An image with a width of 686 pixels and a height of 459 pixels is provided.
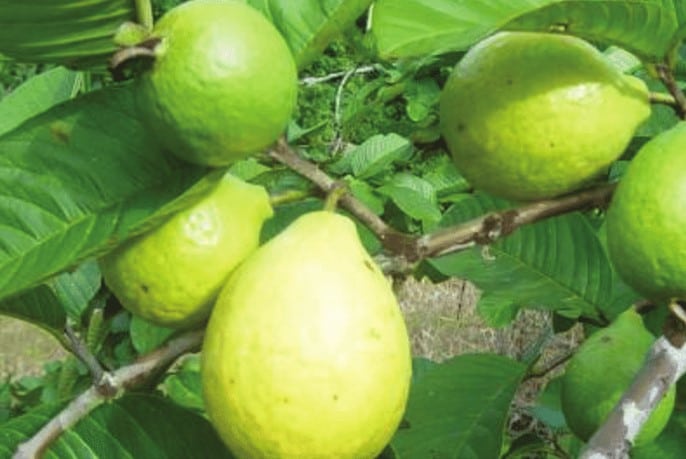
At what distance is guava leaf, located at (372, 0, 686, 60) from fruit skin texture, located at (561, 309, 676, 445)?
14.0 inches

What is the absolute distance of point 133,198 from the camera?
2.98 ft

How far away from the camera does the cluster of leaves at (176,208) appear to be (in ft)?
2.77

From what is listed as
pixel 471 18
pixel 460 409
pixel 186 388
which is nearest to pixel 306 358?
pixel 471 18

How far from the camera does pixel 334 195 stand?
2.94ft

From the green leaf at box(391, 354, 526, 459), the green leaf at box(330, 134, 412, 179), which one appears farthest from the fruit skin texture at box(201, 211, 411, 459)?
the green leaf at box(330, 134, 412, 179)

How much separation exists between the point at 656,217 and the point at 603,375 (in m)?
0.26

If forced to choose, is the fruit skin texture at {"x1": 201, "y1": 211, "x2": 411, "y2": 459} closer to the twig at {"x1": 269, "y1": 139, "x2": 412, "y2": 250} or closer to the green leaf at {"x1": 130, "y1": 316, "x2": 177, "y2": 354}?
the twig at {"x1": 269, "y1": 139, "x2": 412, "y2": 250}

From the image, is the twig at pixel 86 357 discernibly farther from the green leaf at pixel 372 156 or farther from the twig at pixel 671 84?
the green leaf at pixel 372 156

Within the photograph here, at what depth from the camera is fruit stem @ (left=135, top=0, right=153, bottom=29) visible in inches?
33.7

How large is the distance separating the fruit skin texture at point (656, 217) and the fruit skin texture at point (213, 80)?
0.29m

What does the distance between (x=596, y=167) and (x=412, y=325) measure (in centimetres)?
374

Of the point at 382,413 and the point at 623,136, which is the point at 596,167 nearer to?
the point at 623,136

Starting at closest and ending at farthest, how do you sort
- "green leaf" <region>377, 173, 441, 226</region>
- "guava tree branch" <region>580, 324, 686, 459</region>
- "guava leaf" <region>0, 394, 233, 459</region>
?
"guava tree branch" <region>580, 324, 686, 459</region>
"guava leaf" <region>0, 394, 233, 459</region>
"green leaf" <region>377, 173, 441, 226</region>

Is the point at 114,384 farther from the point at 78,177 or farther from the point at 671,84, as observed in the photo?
the point at 671,84
